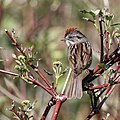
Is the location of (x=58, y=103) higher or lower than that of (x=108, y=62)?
lower

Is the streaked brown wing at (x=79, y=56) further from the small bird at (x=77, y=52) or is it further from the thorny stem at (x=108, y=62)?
the thorny stem at (x=108, y=62)

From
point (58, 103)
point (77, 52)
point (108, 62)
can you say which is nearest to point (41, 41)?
point (77, 52)

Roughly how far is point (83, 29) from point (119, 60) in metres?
3.87

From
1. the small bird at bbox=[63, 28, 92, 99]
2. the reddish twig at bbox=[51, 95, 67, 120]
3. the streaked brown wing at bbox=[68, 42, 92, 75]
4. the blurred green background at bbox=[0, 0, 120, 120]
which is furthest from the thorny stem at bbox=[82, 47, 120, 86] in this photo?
the blurred green background at bbox=[0, 0, 120, 120]

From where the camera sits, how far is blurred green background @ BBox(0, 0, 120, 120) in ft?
14.7

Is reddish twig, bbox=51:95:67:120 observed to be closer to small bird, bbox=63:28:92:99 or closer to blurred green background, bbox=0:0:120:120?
small bird, bbox=63:28:92:99

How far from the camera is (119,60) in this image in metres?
2.16

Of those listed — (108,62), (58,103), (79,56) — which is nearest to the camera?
(58,103)

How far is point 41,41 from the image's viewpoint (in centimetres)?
474

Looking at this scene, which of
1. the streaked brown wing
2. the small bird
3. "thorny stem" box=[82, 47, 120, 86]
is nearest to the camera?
"thorny stem" box=[82, 47, 120, 86]

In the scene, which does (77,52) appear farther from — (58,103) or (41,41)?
(41,41)

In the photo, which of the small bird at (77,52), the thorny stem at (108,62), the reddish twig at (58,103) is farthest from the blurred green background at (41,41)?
the reddish twig at (58,103)

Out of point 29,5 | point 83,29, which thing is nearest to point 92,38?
point 83,29

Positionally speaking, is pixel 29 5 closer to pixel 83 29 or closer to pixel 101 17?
pixel 83 29
